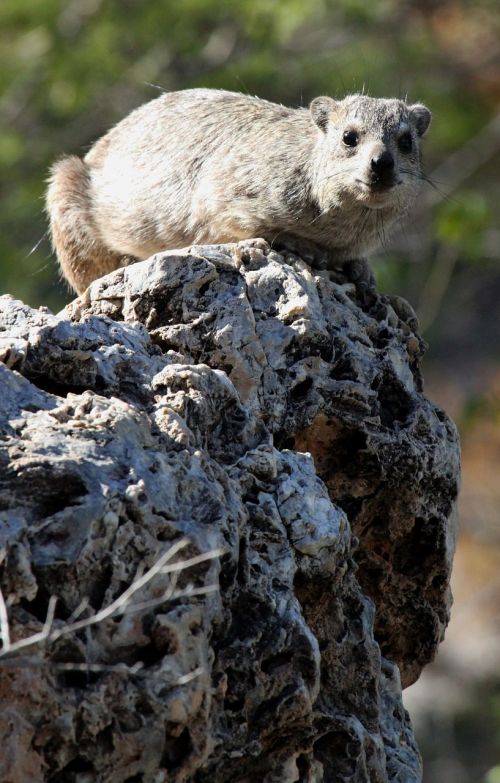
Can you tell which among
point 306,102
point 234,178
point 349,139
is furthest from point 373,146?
point 306,102

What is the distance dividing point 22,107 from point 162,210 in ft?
29.4

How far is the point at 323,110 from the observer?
6668mm

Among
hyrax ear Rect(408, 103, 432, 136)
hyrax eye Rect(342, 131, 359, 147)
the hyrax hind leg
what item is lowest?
the hyrax hind leg

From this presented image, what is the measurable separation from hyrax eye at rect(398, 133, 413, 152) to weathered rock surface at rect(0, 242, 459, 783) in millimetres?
1367

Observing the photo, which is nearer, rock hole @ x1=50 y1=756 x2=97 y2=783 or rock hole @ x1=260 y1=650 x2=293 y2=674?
rock hole @ x1=50 y1=756 x2=97 y2=783

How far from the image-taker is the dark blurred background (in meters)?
13.6

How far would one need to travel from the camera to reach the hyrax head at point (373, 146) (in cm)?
620

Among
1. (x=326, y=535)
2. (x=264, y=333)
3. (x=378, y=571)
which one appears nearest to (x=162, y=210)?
(x=264, y=333)

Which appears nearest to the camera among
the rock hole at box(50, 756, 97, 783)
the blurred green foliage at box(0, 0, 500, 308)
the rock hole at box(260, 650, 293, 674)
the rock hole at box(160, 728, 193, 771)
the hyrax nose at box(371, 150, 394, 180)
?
the rock hole at box(50, 756, 97, 783)

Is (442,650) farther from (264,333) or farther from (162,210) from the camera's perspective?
(264,333)

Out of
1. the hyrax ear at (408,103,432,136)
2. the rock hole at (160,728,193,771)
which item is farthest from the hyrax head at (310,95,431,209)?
the rock hole at (160,728,193,771)

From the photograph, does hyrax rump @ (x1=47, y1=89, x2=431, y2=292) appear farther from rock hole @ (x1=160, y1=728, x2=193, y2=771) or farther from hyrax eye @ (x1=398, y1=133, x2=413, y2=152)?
rock hole @ (x1=160, y1=728, x2=193, y2=771)

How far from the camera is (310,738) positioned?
3873 mm

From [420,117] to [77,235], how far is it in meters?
1.97
